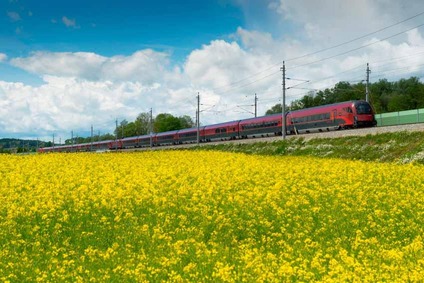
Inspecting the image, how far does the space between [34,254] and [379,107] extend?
10837 centimetres

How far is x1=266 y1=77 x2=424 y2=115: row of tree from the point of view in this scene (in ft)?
338

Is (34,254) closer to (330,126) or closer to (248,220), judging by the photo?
(248,220)

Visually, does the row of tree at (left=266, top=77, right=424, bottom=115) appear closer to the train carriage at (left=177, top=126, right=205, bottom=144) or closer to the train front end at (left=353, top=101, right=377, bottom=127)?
the train carriage at (left=177, top=126, right=205, bottom=144)

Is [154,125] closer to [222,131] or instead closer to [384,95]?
[384,95]

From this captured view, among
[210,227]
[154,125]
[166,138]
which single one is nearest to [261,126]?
[166,138]

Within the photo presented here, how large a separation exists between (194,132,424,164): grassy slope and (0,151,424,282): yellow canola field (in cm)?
1341

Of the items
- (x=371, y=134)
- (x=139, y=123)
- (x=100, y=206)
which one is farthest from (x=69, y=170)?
(x=139, y=123)

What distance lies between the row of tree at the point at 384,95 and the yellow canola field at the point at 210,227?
298ft

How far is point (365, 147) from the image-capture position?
118 ft

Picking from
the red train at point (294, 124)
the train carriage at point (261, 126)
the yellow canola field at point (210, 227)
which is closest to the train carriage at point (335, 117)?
the red train at point (294, 124)

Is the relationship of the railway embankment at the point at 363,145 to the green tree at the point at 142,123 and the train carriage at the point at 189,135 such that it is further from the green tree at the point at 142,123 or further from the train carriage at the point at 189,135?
the green tree at the point at 142,123

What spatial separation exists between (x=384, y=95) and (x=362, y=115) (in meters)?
74.3

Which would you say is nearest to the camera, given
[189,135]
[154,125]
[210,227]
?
[210,227]

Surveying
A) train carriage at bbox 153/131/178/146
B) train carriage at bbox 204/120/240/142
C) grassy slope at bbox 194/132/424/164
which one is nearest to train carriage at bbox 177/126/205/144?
train carriage at bbox 204/120/240/142
